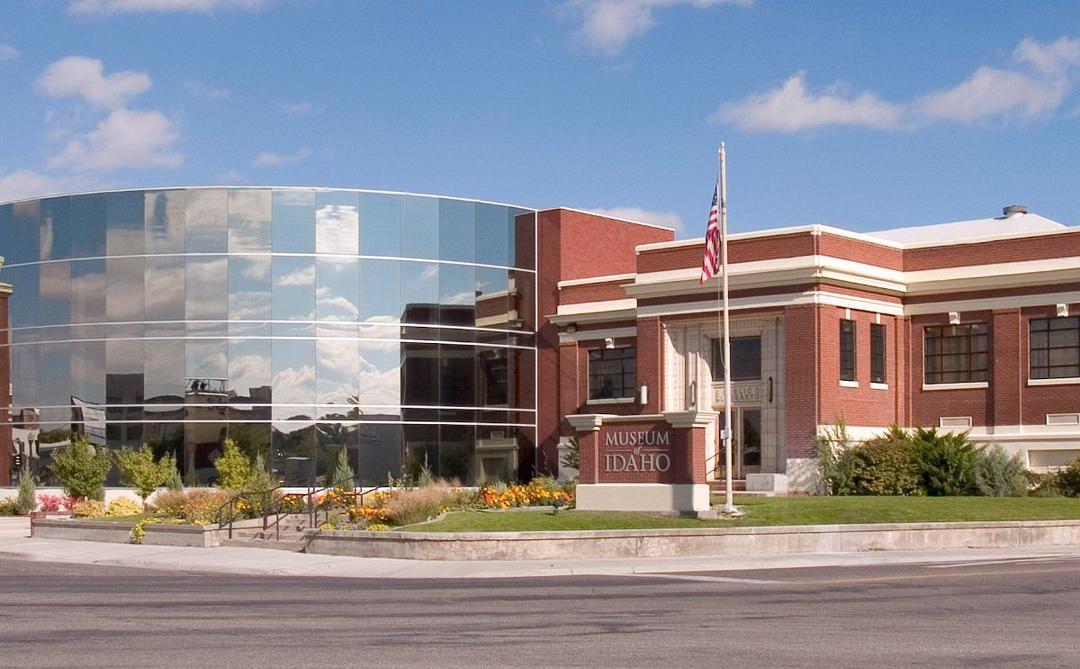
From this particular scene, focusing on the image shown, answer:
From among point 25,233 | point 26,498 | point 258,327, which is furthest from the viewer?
point 25,233

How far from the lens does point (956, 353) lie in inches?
1699

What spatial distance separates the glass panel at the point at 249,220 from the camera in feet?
158

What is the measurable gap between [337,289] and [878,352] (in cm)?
1884

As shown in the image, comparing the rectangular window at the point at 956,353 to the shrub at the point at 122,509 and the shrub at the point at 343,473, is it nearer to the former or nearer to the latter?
the shrub at the point at 343,473

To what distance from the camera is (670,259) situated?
147 ft

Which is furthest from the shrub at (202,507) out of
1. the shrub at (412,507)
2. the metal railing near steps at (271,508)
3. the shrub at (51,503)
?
the shrub at (51,503)

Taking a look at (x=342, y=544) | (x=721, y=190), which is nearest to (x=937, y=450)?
(x=721, y=190)

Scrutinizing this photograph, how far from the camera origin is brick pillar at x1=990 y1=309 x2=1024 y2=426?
41.5 metres

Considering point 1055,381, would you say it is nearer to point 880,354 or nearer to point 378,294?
point 880,354

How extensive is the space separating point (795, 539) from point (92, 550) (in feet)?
53.1

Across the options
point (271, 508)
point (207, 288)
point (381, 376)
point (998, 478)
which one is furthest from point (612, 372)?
point (271, 508)

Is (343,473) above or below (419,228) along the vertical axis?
below

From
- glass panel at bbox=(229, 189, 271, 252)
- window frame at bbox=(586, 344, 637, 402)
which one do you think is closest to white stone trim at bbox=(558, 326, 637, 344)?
window frame at bbox=(586, 344, 637, 402)

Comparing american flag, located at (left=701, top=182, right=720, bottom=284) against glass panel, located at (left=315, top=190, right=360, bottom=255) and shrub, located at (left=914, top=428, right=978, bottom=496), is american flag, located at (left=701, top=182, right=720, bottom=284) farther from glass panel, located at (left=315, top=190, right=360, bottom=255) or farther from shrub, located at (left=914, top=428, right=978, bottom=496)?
glass panel, located at (left=315, top=190, right=360, bottom=255)
